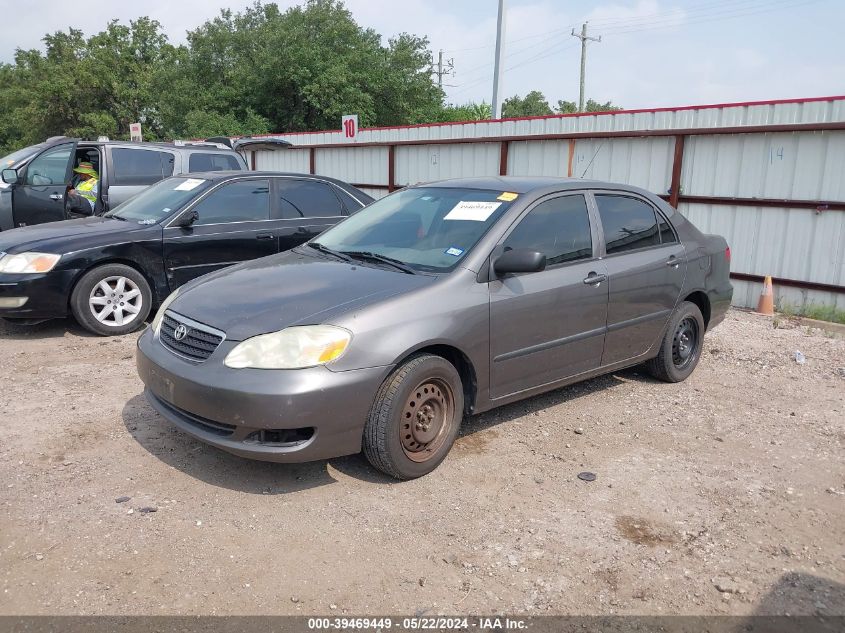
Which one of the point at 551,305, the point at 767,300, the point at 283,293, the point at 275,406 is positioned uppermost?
the point at 283,293

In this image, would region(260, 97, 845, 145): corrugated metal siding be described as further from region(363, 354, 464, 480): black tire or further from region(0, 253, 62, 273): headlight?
region(0, 253, 62, 273): headlight

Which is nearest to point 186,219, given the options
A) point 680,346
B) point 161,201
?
point 161,201

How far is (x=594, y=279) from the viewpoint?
15.4 ft

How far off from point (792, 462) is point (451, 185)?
284 cm

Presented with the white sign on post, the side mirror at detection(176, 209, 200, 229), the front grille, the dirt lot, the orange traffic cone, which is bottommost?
the dirt lot

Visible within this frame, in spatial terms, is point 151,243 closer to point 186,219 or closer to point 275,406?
point 186,219

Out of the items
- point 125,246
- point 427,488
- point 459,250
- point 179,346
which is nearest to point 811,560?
point 427,488

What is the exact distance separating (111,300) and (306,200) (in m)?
2.31

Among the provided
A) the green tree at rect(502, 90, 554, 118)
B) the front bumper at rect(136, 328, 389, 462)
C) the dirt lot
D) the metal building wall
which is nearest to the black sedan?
the dirt lot

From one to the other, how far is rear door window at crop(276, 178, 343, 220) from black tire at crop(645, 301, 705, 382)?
157 inches

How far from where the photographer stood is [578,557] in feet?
10.6

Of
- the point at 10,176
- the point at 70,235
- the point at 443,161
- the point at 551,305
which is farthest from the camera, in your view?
the point at 443,161

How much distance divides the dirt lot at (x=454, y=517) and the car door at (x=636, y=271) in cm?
54

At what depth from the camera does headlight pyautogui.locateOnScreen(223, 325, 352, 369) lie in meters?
3.46
